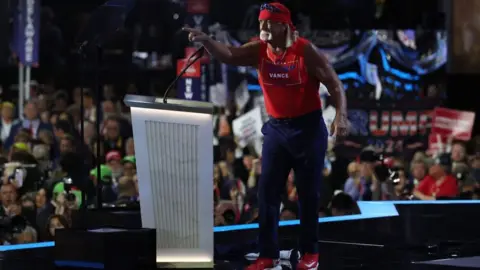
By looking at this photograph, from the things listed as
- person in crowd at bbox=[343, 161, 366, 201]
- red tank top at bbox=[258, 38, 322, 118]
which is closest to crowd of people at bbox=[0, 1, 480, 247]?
person in crowd at bbox=[343, 161, 366, 201]

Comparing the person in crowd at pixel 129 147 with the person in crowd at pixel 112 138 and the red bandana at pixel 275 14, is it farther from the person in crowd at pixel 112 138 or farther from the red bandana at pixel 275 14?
the red bandana at pixel 275 14

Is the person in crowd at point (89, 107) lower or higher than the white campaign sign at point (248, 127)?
higher

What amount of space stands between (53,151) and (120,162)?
0.90 m

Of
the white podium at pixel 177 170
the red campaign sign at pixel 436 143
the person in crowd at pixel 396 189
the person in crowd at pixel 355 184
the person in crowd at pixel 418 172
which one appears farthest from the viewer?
the red campaign sign at pixel 436 143

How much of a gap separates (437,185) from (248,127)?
2.50 metres

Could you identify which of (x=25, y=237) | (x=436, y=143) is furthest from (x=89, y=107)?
(x=25, y=237)

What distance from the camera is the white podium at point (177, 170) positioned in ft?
16.4

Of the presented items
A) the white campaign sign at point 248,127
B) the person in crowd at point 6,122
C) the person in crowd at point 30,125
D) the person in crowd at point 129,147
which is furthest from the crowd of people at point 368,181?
the person in crowd at point 6,122

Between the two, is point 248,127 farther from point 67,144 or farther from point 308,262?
point 308,262

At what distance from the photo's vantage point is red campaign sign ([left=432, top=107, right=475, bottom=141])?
11961 millimetres

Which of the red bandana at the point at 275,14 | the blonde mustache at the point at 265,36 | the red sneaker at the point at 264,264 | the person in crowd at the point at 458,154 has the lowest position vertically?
the red sneaker at the point at 264,264

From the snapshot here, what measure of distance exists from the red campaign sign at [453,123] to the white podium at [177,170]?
724 cm

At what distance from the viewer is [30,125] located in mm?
11688

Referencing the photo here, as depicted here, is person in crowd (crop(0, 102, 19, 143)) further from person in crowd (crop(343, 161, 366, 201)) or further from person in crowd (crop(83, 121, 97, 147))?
person in crowd (crop(343, 161, 366, 201))
